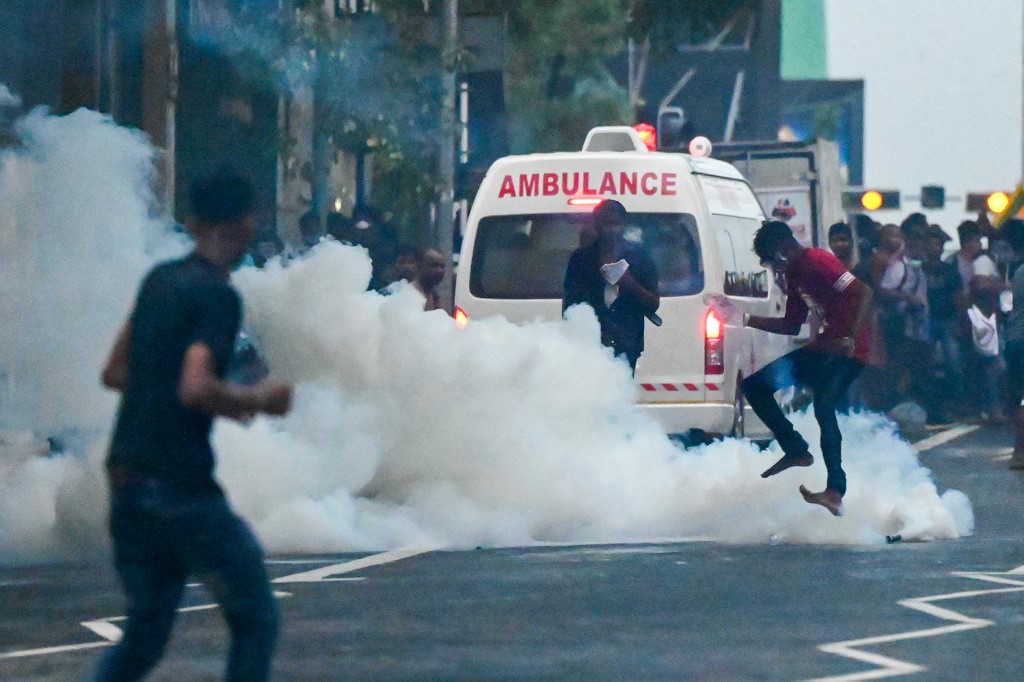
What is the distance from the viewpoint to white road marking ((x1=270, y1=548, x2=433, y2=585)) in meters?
10.0

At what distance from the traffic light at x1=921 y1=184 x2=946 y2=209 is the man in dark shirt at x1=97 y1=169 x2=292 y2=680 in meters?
38.6

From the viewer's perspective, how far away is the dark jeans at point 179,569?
18.4ft

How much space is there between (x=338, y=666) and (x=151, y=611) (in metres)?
2.04

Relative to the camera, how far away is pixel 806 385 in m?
11.7

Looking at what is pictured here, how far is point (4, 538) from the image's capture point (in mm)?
11047

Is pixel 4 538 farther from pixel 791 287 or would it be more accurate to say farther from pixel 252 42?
pixel 252 42

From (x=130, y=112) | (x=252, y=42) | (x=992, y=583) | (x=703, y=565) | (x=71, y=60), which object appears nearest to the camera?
(x=992, y=583)

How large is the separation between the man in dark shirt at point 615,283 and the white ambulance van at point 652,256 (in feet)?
3.59

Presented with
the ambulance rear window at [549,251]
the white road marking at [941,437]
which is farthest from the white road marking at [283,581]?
the white road marking at [941,437]

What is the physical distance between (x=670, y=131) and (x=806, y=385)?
15226 mm

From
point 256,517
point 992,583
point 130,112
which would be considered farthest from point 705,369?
point 130,112

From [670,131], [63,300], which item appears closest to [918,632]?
[63,300]

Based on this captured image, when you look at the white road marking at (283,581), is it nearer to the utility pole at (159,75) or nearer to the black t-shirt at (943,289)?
the utility pole at (159,75)

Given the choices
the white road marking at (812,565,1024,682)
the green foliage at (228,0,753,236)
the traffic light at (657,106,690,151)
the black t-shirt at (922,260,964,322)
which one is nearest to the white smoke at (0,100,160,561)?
the white road marking at (812,565,1024,682)
